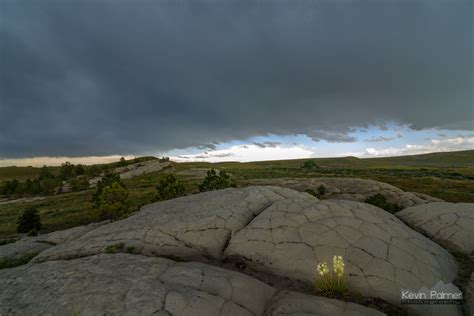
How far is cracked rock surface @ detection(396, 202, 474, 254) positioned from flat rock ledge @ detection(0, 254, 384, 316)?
8.50m

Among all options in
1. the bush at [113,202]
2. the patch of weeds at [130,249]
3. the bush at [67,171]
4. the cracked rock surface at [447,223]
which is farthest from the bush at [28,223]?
the bush at [67,171]

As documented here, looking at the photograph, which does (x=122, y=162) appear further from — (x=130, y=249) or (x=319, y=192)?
(x=130, y=249)

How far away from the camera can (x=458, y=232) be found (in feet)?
41.4

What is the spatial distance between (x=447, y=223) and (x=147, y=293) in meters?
15.8

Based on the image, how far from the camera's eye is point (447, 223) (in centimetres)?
1341

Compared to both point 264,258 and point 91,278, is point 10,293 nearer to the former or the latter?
point 91,278

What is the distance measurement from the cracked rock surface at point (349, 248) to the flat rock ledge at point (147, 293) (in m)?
1.62

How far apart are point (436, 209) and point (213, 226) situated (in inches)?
547

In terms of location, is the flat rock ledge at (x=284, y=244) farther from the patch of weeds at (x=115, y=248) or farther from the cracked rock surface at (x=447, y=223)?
the cracked rock surface at (x=447, y=223)

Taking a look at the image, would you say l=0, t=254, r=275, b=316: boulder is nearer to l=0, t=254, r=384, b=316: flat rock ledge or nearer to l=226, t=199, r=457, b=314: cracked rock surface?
l=0, t=254, r=384, b=316: flat rock ledge

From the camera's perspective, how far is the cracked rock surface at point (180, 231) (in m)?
11.8

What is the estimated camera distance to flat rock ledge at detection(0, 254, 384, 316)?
6.95 m

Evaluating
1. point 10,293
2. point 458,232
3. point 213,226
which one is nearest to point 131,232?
point 213,226

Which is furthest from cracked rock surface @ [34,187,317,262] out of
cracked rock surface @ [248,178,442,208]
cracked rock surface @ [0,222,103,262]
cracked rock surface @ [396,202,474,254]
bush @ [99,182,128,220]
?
cracked rock surface @ [248,178,442,208]
